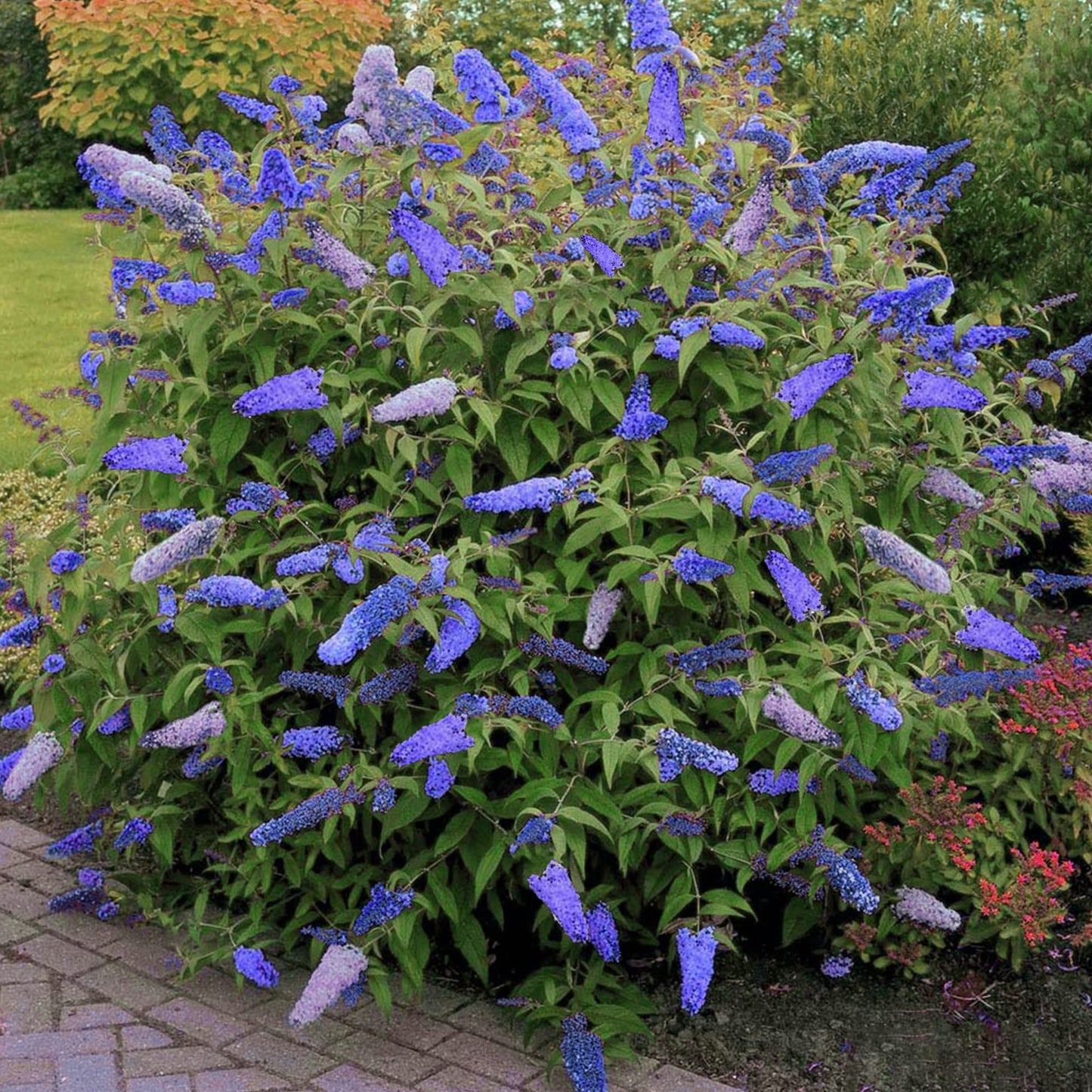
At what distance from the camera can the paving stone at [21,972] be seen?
12.0 ft

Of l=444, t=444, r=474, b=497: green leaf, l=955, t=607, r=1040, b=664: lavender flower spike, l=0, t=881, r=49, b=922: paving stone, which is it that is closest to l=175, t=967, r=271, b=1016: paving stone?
l=0, t=881, r=49, b=922: paving stone

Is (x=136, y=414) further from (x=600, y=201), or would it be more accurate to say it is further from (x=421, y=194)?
(x=600, y=201)

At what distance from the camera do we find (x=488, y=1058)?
11.1 feet

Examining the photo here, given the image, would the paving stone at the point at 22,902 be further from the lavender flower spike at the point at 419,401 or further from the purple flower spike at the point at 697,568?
the purple flower spike at the point at 697,568

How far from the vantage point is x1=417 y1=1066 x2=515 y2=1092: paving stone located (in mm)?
3242

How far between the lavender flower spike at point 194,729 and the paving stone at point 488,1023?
3.11ft

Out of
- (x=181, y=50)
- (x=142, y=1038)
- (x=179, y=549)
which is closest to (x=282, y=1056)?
(x=142, y=1038)

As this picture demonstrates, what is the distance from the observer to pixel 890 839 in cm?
362

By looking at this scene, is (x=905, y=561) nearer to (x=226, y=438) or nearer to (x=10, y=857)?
(x=226, y=438)

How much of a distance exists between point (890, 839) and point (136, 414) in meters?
2.29

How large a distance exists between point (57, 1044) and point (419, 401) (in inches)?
69.6

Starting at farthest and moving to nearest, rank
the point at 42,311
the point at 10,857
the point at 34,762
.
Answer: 1. the point at 42,311
2. the point at 10,857
3. the point at 34,762

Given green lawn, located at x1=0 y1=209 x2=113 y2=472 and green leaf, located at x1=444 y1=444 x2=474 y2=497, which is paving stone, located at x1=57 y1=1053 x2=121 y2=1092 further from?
green lawn, located at x1=0 y1=209 x2=113 y2=472

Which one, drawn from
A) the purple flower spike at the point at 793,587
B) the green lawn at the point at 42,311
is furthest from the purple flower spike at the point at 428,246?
the green lawn at the point at 42,311
